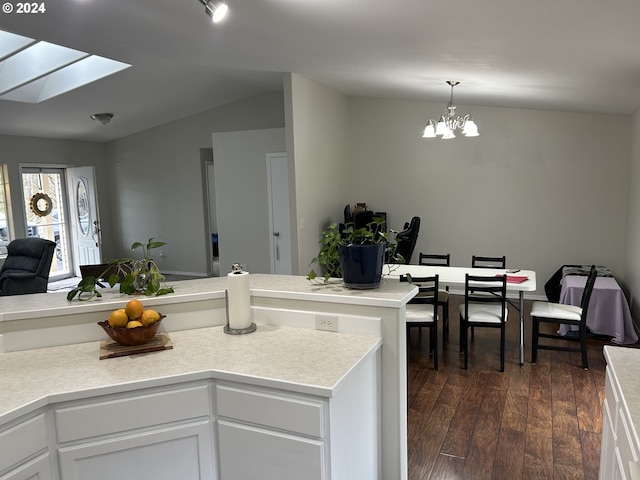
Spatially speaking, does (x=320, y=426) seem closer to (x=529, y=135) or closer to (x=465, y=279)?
(x=465, y=279)

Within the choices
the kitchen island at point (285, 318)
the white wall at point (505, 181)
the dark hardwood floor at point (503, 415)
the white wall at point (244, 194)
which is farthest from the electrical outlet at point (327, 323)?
the white wall at point (505, 181)

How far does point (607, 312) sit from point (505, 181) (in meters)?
2.24

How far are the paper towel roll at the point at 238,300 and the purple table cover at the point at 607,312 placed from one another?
3.71 metres

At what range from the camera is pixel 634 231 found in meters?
5.14

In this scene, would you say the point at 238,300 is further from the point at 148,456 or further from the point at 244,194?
the point at 244,194

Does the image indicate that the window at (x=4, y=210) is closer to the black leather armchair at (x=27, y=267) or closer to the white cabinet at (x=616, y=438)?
the black leather armchair at (x=27, y=267)

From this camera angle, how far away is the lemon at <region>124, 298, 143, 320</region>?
2.06 m

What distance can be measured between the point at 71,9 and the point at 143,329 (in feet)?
8.86

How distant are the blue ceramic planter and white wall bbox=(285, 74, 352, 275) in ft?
10.9

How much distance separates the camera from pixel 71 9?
3461 mm

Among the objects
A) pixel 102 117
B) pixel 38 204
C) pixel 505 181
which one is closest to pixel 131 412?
pixel 505 181

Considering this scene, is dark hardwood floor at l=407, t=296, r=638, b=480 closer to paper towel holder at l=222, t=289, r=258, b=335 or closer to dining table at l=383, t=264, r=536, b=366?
dining table at l=383, t=264, r=536, b=366

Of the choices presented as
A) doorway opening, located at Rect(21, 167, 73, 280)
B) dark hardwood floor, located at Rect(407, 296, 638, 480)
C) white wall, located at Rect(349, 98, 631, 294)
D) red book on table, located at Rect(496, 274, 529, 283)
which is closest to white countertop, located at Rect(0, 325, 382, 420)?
dark hardwood floor, located at Rect(407, 296, 638, 480)

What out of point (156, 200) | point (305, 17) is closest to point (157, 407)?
point (305, 17)
